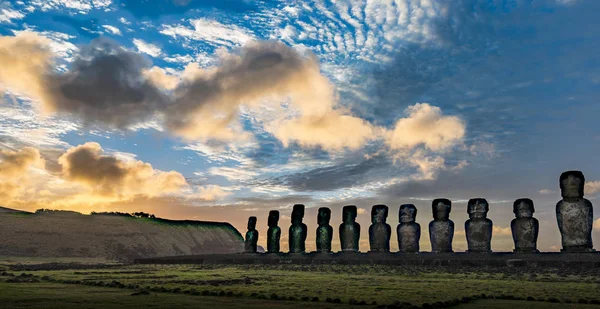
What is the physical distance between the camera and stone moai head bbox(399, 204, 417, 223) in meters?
25.7

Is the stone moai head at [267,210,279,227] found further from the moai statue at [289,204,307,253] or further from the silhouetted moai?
the silhouetted moai

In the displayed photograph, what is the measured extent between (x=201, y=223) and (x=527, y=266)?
142ft

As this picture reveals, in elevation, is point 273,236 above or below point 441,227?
below

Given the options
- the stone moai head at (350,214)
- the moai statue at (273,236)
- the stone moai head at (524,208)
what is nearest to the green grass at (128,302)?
the stone moai head at (524,208)

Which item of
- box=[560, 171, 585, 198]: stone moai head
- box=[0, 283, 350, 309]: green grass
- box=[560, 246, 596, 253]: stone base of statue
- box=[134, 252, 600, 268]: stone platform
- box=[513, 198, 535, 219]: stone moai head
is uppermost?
box=[560, 171, 585, 198]: stone moai head

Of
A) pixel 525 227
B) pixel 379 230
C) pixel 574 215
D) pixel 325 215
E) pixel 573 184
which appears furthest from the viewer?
pixel 325 215

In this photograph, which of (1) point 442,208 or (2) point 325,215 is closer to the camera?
(1) point 442,208

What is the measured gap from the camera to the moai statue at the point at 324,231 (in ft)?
94.7

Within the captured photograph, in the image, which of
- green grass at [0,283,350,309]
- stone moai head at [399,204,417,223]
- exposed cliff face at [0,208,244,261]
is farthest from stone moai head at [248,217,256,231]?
green grass at [0,283,350,309]

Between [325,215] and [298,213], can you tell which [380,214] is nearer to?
[325,215]

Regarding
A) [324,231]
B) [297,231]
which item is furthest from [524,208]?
[297,231]

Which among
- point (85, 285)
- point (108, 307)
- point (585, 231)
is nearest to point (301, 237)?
point (585, 231)

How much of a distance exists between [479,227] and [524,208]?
2.10 m

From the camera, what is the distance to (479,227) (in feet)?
75.5
